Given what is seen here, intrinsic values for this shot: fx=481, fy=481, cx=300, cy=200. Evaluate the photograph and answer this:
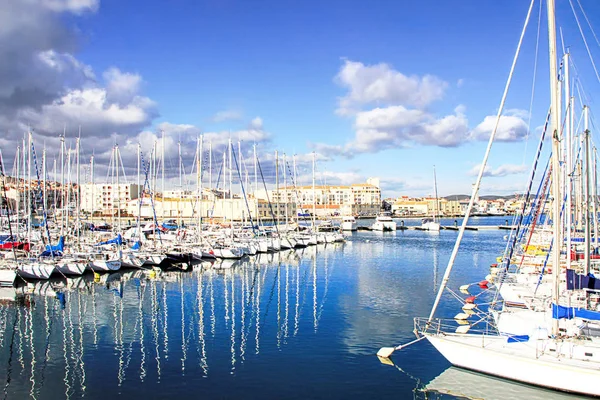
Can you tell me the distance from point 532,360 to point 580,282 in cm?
576

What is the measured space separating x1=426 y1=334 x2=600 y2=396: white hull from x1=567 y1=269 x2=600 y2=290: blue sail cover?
4033 millimetres

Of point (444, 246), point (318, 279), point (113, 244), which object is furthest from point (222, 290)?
point (444, 246)

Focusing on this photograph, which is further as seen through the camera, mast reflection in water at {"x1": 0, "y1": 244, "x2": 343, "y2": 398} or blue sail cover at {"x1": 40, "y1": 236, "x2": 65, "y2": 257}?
blue sail cover at {"x1": 40, "y1": 236, "x2": 65, "y2": 257}

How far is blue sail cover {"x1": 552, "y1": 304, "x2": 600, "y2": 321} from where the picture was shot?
50.6 feet

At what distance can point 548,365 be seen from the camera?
14.5 metres

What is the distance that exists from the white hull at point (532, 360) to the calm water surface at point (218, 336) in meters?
0.86

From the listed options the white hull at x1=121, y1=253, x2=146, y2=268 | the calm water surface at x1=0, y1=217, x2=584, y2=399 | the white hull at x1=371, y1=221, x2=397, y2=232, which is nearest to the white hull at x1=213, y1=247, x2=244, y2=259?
the white hull at x1=121, y1=253, x2=146, y2=268

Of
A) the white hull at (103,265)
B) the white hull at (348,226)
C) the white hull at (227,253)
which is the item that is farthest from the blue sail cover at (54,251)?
the white hull at (348,226)

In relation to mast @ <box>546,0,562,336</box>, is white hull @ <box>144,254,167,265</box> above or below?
below

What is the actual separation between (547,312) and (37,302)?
2745cm

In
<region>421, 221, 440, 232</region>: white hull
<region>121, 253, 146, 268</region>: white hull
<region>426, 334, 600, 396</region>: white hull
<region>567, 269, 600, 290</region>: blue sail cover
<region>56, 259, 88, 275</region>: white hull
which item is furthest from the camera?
<region>421, 221, 440, 232</region>: white hull

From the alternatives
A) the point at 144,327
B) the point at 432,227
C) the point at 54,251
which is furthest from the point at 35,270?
the point at 432,227

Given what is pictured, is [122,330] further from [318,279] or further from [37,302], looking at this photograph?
[318,279]

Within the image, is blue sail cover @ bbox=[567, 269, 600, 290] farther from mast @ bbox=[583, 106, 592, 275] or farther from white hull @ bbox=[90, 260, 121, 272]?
white hull @ bbox=[90, 260, 121, 272]
